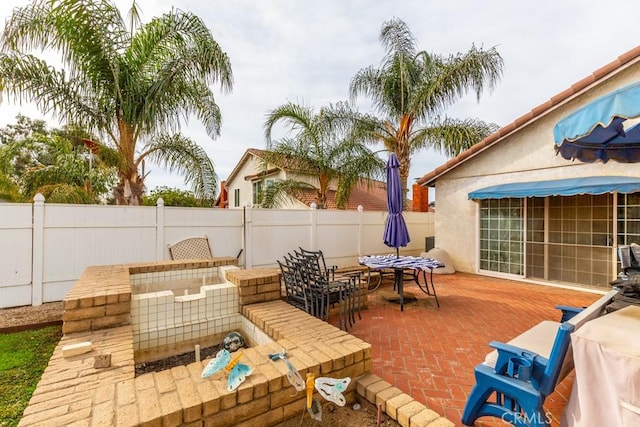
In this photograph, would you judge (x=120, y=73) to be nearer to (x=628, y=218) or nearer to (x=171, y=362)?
(x=171, y=362)

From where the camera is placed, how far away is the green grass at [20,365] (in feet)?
9.69

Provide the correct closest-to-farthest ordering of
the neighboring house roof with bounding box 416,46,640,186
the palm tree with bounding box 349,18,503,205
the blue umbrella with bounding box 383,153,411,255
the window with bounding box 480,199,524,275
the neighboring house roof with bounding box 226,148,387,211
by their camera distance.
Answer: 1. the blue umbrella with bounding box 383,153,411,255
2. the neighboring house roof with bounding box 416,46,640,186
3. the window with bounding box 480,199,524,275
4. the palm tree with bounding box 349,18,503,205
5. the neighboring house roof with bounding box 226,148,387,211

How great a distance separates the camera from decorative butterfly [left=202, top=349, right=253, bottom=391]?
6.60 feet

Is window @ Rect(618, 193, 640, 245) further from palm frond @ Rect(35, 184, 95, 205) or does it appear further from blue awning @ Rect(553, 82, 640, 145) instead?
palm frond @ Rect(35, 184, 95, 205)

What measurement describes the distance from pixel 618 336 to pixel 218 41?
8.95 meters

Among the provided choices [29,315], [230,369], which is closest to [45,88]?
[29,315]

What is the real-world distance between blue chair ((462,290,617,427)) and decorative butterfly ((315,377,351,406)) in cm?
127

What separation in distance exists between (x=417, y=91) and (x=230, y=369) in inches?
465

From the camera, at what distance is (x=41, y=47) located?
21.7ft

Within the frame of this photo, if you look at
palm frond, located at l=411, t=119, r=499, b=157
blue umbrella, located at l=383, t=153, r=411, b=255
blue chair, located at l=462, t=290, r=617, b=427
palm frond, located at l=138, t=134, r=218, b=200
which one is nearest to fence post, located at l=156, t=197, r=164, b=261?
palm frond, located at l=138, t=134, r=218, b=200

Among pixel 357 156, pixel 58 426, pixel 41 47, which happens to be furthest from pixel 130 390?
pixel 357 156

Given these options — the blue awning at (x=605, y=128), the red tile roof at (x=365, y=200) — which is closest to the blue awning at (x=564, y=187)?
the blue awning at (x=605, y=128)

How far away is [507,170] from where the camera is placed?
9008 mm

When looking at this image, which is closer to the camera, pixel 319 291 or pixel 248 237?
pixel 319 291
